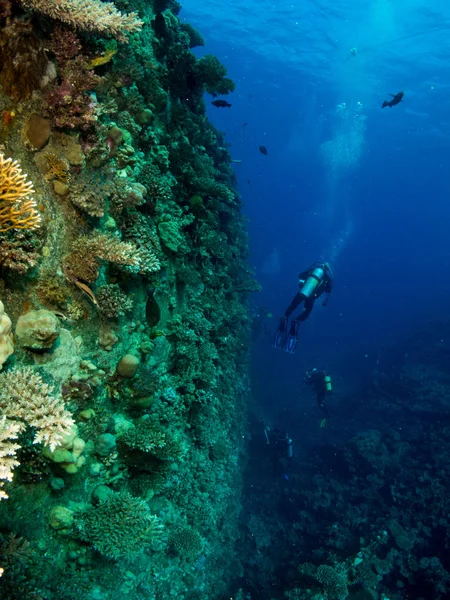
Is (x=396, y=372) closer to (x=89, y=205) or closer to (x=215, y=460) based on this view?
(x=215, y=460)

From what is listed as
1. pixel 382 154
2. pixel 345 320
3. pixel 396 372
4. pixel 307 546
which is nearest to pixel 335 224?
pixel 382 154

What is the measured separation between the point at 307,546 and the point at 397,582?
2.84m

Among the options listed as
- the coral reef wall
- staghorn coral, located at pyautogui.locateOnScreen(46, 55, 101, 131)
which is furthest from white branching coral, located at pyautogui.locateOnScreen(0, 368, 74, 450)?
staghorn coral, located at pyautogui.locateOnScreen(46, 55, 101, 131)

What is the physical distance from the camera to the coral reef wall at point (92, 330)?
337 cm

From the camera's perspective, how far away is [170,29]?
891 cm

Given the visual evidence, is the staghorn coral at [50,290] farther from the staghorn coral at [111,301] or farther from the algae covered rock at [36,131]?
the algae covered rock at [36,131]

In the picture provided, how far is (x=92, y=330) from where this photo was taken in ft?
14.8

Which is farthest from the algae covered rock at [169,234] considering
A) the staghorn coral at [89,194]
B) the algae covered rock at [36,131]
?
the algae covered rock at [36,131]

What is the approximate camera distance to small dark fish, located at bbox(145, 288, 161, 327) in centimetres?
579

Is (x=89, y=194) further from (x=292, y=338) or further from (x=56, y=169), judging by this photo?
(x=292, y=338)

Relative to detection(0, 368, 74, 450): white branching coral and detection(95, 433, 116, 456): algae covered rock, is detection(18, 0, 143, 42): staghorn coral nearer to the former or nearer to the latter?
detection(0, 368, 74, 450): white branching coral

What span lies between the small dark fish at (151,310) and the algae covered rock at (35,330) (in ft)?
7.44

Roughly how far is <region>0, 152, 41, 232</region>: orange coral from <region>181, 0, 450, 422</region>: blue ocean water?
685 inches

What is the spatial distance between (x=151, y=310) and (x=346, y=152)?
88945 mm
